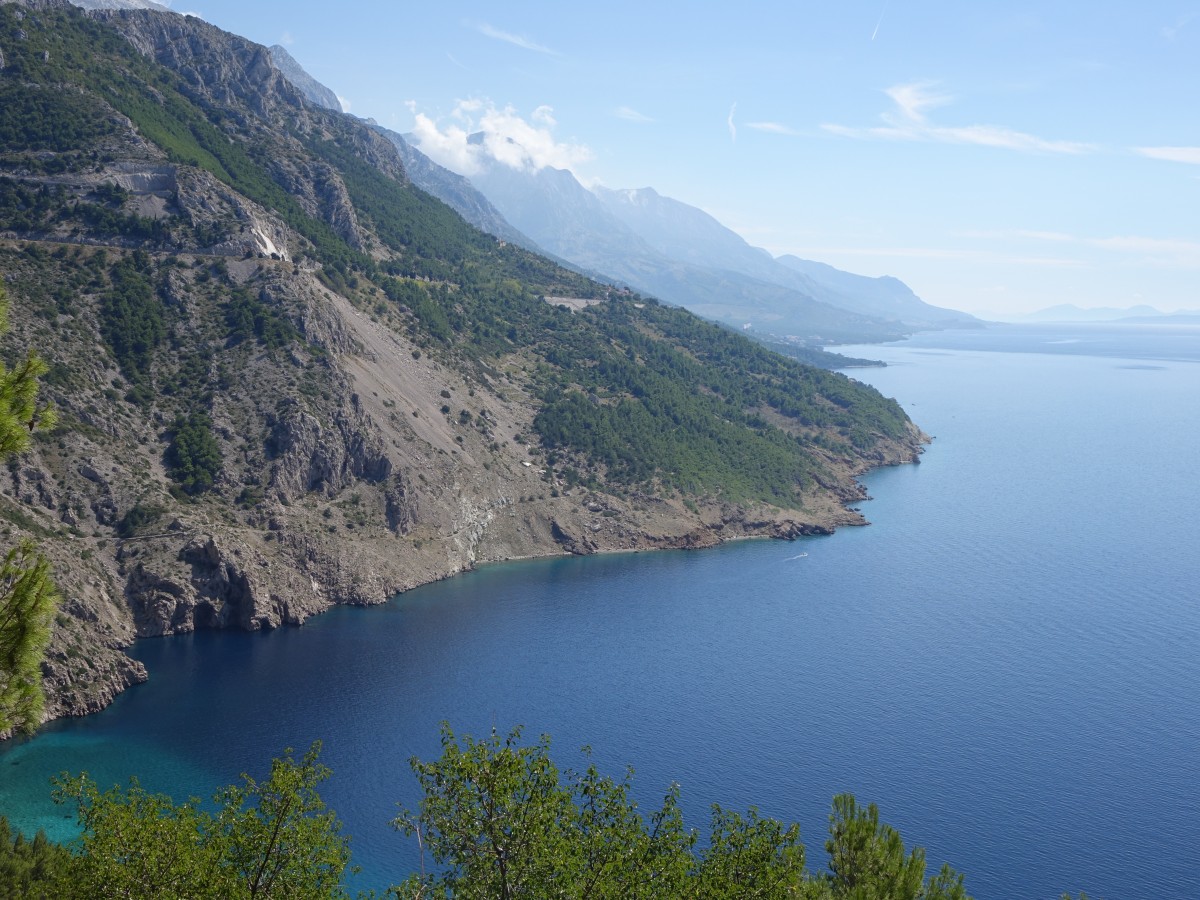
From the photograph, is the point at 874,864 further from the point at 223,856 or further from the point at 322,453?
the point at 322,453

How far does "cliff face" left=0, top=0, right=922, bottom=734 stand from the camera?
3907 inches

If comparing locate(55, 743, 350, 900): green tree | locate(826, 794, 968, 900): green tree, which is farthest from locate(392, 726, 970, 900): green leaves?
locate(826, 794, 968, 900): green tree

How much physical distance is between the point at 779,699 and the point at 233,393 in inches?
2960

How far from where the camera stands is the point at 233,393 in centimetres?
11956

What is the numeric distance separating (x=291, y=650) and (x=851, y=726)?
53.2 m

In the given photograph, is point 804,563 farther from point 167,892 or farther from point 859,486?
point 167,892

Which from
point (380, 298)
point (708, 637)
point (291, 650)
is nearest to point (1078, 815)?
point (708, 637)

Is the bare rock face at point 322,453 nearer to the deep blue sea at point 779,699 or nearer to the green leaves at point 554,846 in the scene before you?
the deep blue sea at point 779,699

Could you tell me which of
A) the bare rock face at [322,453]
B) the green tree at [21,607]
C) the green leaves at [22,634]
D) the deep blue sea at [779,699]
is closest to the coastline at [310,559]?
the deep blue sea at [779,699]

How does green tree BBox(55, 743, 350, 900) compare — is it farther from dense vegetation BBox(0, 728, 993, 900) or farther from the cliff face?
the cliff face

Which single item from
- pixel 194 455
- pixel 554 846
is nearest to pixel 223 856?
pixel 554 846

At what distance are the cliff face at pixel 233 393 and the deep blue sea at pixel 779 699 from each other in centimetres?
649

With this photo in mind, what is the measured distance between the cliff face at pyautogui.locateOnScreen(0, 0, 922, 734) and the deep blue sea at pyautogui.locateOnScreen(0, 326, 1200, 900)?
21.3ft

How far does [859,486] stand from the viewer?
17625cm
